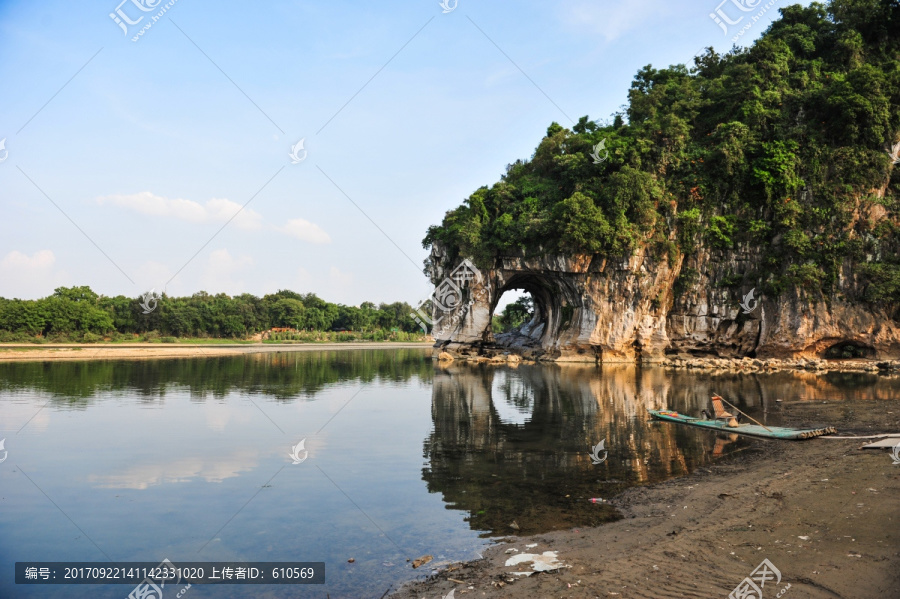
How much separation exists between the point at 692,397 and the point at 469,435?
11.0 metres

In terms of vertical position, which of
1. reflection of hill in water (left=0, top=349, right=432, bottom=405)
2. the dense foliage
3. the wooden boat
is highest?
the dense foliage

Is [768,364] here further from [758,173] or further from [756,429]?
[756,429]

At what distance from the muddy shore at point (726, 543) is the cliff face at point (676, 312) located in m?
29.7

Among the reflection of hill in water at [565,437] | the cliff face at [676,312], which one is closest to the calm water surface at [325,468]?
the reflection of hill in water at [565,437]

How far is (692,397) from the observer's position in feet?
72.4

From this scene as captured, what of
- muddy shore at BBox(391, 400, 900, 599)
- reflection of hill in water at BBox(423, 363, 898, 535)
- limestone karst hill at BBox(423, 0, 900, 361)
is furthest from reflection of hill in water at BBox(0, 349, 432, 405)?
muddy shore at BBox(391, 400, 900, 599)

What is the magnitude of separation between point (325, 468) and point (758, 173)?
117ft

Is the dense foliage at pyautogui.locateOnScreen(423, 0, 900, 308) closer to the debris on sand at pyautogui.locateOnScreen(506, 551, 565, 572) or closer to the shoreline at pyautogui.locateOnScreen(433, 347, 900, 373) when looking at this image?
the shoreline at pyautogui.locateOnScreen(433, 347, 900, 373)

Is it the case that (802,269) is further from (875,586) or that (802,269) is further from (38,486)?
(38,486)

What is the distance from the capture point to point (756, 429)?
1417 cm

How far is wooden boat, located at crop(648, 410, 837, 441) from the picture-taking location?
43.9 feet

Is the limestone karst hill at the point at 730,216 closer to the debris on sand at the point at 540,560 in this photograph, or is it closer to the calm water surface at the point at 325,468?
the calm water surface at the point at 325,468

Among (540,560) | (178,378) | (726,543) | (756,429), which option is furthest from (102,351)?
(726,543)

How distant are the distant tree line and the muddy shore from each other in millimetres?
44935
